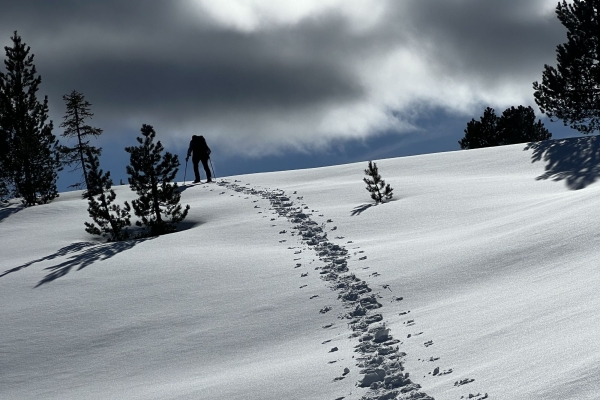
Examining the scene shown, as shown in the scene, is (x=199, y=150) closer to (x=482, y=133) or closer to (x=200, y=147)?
(x=200, y=147)

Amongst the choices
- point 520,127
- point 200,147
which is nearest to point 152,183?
point 200,147

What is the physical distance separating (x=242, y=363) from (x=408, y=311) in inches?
84.2

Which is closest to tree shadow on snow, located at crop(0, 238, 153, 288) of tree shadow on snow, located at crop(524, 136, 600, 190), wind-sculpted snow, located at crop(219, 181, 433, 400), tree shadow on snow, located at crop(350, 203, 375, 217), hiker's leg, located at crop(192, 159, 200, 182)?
wind-sculpted snow, located at crop(219, 181, 433, 400)

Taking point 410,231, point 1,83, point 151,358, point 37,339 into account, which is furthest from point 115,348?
point 1,83

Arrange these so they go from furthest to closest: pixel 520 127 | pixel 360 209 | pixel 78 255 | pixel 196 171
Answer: pixel 520 127
pixel 196 171
pixel 360 209
pixel 78 255

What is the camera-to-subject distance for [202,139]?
22.4m

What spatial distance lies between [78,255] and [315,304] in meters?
6.67

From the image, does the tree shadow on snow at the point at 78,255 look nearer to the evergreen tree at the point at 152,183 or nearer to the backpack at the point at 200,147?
the evergreen tree at the point at 152,183

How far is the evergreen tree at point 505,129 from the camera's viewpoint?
39.0 m

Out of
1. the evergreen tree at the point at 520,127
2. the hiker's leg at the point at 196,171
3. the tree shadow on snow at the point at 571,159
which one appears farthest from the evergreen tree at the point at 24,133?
the evergreen tree at the point at 520,127

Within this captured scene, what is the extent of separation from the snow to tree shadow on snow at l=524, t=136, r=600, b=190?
45 centimetres

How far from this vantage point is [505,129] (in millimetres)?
40094

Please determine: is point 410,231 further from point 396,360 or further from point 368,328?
point 396,360

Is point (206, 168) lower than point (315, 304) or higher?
higher
